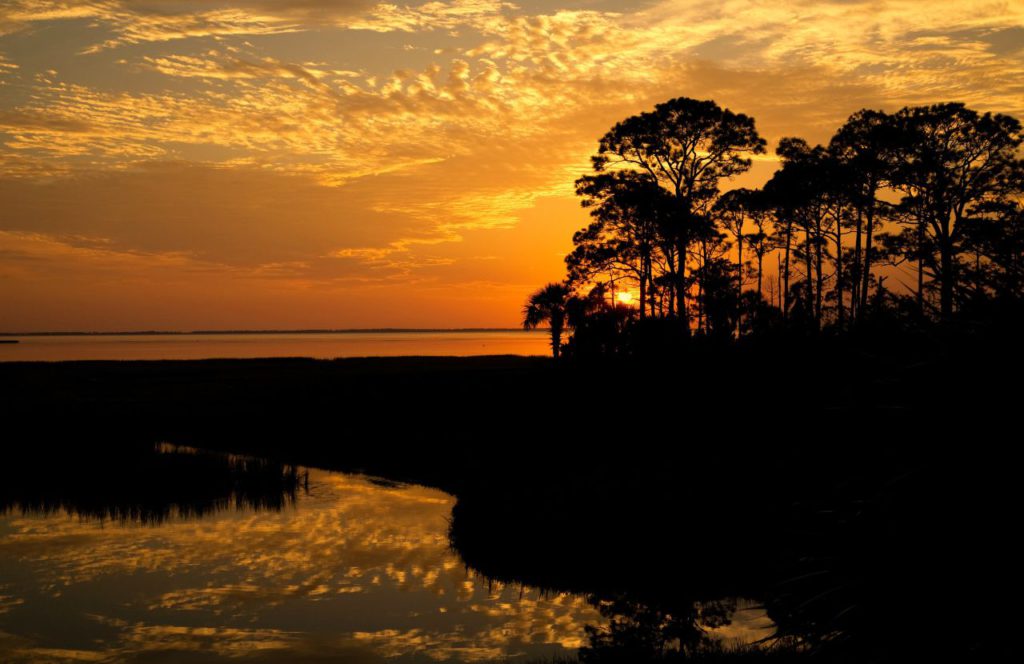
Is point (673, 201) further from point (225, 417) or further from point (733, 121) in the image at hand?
point (225, 417)

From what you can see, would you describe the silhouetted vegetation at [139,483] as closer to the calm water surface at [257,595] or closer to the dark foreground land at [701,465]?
the dark foreground land at [701,465]

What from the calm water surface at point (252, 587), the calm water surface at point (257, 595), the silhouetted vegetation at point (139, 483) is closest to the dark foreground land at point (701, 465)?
the silhouetted vegetation at point (139, 483)

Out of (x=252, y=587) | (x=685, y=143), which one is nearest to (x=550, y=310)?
(x=685, y=143)

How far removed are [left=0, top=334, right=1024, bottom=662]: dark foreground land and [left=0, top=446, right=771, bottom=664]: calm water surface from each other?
1033 mm

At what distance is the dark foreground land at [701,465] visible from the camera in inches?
171

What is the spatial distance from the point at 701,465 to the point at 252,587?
1189 cm

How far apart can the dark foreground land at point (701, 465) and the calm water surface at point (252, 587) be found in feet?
3.39

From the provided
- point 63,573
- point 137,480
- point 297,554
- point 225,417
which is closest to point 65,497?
point 137,480

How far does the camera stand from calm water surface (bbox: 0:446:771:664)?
12.8 metres

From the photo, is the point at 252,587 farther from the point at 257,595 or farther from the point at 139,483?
the point at 139,483

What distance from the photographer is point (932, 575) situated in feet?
14.1

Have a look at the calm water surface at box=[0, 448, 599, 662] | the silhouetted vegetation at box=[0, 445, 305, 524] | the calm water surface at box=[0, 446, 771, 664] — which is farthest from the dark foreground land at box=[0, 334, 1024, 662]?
the calm water surface at box=[0, 448, 599, 662]

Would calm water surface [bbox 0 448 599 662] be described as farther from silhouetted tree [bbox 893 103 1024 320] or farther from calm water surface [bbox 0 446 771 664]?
silhouetted tree [bbox 893 103 1024 320]

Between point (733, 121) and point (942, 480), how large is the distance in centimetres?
4957
